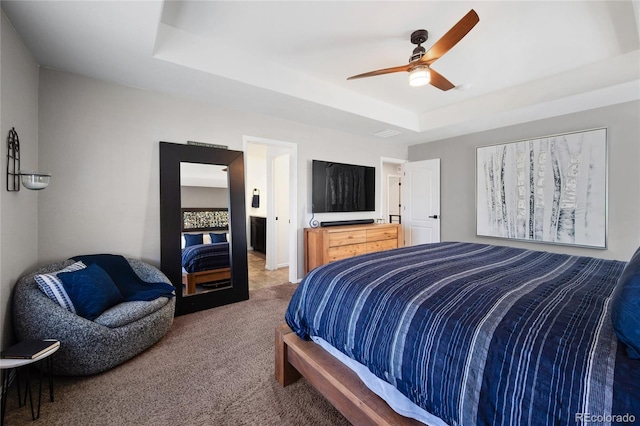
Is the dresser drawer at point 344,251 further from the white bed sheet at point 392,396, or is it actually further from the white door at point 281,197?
the white bed sheet at point 392,396

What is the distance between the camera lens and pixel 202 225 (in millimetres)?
3016

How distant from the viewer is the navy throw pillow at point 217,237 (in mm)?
3092

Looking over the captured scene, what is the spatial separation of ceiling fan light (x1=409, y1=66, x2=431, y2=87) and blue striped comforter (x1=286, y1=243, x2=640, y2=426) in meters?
1.63

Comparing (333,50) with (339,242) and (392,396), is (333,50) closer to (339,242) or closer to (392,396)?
(339,242)

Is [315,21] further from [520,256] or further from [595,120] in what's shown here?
[595,120]

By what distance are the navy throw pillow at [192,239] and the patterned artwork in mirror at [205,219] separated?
0.23ft

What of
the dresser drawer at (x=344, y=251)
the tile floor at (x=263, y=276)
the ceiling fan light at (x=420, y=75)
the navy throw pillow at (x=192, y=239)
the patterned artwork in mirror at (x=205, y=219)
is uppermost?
the ceiling fan light at (x=420, y=75)

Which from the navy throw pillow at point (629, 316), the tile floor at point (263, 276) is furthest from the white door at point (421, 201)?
the navy throw pillow at point (629, 316)

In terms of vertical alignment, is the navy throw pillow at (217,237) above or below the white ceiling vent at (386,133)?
below

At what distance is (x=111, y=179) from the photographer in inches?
103

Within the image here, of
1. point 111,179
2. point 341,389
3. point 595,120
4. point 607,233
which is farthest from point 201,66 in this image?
point 607,233

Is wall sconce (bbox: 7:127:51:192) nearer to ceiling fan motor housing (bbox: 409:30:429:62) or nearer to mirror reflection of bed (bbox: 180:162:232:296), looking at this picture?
mirror reflection of bed (bbox: 180:162:232:296)

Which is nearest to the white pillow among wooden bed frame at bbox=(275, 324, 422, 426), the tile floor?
wooden bed frame at bbox=(275, 324, 422, 426)

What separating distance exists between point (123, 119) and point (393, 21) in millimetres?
2744
